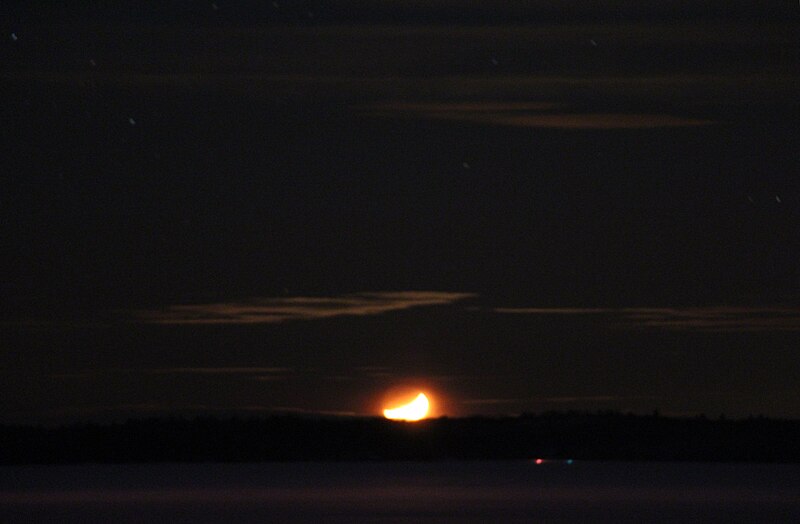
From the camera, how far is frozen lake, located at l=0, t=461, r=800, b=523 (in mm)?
37594

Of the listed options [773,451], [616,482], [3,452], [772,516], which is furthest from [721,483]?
[3,452]

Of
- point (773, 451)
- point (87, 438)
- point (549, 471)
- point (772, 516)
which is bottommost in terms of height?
point (772, 516)

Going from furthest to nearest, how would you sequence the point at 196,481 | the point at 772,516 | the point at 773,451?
the point at 773,451 → the point at 196,481 → the point at 772,516

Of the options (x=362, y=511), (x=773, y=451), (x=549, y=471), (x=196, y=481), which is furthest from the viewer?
(x=773, y=451)

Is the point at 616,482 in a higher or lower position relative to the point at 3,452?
lower

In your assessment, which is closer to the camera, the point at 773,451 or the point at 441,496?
the point at 441,496

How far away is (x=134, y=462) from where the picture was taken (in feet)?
293

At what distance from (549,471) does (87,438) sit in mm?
37809

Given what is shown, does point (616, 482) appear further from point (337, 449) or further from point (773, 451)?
point (337, 449)

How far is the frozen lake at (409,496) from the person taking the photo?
123 ft

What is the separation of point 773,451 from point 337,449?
25521 millimetres

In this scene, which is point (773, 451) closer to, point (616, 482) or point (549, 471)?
point (549, 471)

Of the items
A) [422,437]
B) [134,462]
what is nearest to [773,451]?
[422,437]

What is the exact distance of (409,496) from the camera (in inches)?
1799
